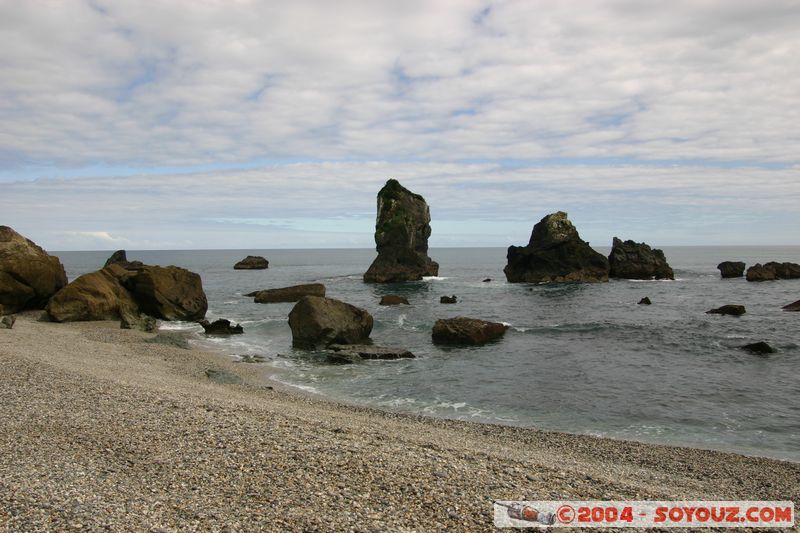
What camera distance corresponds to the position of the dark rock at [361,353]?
29734 mm

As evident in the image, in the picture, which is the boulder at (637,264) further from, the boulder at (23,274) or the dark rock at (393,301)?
the boulder at (23,274)

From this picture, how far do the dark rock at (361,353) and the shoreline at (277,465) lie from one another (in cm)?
1082

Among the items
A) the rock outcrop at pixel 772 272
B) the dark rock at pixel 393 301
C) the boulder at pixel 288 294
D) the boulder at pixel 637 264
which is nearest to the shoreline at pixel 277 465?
the dark rock at pixel 393 301

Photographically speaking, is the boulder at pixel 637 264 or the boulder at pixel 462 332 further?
the boulder at pixel 637 264

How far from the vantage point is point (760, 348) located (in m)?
31.1

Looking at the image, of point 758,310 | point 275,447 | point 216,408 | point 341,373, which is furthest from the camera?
point 758,310

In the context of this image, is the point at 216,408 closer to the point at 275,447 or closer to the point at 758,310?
the point at 275,447

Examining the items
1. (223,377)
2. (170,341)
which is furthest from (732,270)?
(223,377)

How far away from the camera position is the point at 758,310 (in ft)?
160

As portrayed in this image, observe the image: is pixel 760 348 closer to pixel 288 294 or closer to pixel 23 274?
pixel 288 294

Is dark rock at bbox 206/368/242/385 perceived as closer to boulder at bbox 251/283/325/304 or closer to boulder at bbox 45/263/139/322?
boulder at bbox 45/263/139/322

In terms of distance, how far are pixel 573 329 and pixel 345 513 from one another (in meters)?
34.3

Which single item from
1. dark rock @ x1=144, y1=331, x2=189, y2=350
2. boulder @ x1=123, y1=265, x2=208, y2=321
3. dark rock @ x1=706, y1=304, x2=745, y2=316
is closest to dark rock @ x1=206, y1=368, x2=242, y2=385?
dark rock @ x1=144, y1=331, x2=189, y2=350

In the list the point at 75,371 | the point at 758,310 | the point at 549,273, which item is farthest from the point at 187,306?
the point at 549,273
